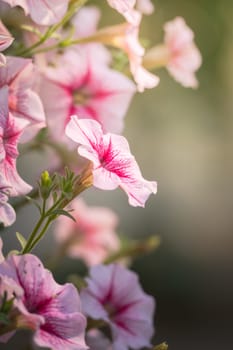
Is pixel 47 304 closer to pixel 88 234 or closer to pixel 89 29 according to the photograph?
pixel 89 29

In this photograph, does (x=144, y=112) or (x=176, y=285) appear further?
(x=144, y=112)

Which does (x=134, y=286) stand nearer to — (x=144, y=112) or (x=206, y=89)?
(x=206, y=89)

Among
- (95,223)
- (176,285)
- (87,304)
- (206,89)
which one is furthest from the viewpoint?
(206,89)

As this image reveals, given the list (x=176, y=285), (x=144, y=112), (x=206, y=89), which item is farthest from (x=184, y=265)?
(x=144, y=112)

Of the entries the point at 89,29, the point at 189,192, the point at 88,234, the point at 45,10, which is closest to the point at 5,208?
the point at 45,10

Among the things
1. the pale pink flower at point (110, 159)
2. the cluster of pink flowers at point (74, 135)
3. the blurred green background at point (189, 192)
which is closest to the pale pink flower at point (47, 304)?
the cluster of pink flowers at point (74, 135)

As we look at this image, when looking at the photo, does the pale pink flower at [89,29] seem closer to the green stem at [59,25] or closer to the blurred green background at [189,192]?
the green stem at [59,25]

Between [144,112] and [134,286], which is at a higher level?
[134,286]
